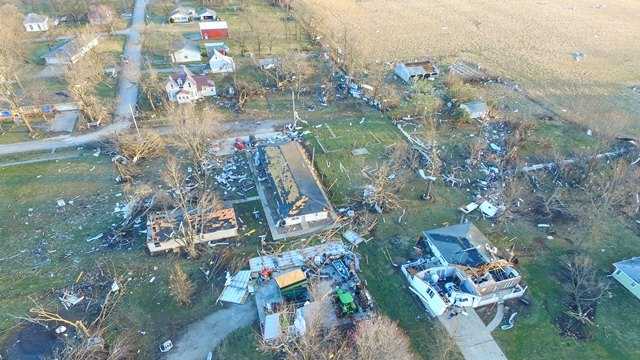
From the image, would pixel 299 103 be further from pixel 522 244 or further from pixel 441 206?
pixel 522 244

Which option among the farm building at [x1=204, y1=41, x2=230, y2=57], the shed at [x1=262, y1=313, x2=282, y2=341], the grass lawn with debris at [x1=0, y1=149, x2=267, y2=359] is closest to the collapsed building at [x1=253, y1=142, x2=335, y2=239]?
the grass lawn with debris at [x1=0, y1=149, x2=267, y2=359]

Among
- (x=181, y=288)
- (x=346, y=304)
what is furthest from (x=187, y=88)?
(x=346, y=304)

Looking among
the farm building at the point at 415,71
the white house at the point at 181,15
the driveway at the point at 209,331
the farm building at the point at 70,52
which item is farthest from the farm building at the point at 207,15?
the driveway at the point at 209,331

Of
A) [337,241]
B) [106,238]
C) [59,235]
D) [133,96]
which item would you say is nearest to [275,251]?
[337,241]

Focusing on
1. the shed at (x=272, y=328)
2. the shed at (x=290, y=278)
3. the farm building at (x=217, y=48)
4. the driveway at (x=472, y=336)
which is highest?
the farm building at (x=217, y=48)

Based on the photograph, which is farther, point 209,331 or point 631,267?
point 631,267

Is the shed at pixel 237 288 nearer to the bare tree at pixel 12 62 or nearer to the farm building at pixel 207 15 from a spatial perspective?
the bare tree at pixel 12 62

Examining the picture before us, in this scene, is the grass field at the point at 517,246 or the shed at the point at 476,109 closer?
the grass field at the point at 517,246

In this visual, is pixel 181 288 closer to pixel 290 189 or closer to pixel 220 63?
pixel 290 189

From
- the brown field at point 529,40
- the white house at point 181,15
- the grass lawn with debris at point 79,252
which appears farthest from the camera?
the white house at point 181,15
